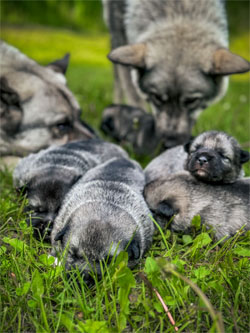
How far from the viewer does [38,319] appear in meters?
1.89

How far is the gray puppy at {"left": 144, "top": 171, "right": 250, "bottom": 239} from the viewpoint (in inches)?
112

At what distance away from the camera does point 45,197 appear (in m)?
3.00

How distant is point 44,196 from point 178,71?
8.54ft

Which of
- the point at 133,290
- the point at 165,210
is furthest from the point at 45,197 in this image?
the point at 133,290

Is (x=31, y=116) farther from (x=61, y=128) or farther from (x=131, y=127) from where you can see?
(x=131, y=127)

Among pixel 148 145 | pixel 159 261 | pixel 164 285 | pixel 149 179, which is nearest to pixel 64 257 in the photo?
pixel 164 285

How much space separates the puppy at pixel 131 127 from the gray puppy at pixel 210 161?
1.38m

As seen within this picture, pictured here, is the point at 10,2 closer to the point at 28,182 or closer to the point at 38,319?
the point at 28,182

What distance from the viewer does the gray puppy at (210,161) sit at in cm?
300

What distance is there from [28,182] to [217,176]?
4.94 ft

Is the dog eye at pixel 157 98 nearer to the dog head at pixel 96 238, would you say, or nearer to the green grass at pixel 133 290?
the green grass at pixel 133 290

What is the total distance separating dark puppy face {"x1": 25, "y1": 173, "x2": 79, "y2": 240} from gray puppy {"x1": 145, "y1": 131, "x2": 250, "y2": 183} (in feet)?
2.71

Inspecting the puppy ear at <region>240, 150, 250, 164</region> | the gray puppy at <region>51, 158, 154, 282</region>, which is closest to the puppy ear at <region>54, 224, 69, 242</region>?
the gray puppy at <region>51, 158, 154, 282</region>

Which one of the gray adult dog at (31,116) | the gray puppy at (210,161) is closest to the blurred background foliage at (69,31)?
the gray adult dog at (31,116)
